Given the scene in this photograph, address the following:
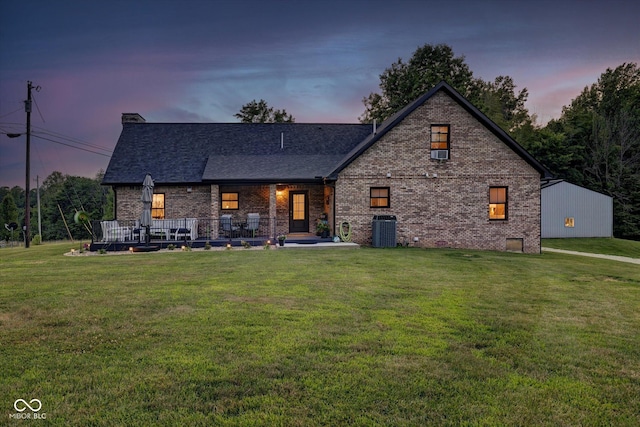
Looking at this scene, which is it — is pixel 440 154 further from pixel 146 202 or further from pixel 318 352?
pixel 318 352

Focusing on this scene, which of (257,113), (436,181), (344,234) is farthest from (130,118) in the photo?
(436,181)

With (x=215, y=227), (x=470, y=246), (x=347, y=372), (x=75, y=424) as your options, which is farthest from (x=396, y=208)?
(x=75, y=424)

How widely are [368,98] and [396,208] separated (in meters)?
27.7

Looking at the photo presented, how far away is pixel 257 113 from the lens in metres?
38.0

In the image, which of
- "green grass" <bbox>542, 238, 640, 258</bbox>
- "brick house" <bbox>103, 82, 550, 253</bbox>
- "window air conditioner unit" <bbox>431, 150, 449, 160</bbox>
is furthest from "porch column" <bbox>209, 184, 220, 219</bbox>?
"green grass" <bbox>542, 238, 640, 258</bbox>

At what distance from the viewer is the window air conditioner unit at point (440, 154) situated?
691 inches

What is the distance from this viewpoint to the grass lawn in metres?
3.11

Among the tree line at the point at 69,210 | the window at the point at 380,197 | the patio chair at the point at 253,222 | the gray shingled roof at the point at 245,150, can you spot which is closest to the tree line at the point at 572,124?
the tree line at the point at 69,210

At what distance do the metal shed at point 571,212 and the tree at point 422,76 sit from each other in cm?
1362

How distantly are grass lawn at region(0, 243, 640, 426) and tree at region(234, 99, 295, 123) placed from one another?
31.4 m

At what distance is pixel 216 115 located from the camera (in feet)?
162

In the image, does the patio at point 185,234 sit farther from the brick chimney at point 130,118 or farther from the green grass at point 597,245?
the green grass at point 597,245

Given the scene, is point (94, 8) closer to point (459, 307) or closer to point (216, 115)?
point (459, 307)

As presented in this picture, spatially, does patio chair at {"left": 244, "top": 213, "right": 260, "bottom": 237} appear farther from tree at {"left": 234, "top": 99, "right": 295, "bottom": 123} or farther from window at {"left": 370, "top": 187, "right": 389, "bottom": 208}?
tree at {"left": 234, "top": 99, "right": 295, "bottom": 123}
